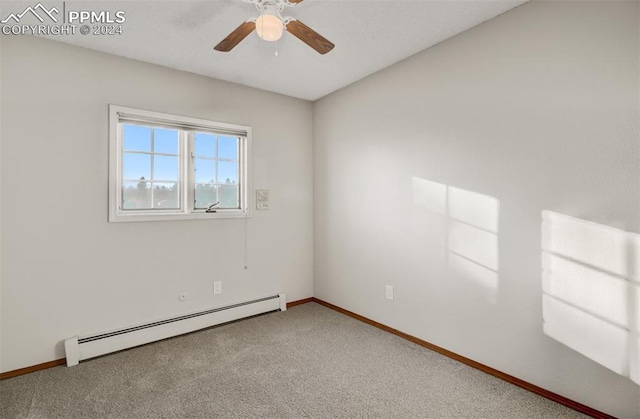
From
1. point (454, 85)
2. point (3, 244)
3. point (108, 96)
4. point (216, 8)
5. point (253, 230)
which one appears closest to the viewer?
point (216, 8)

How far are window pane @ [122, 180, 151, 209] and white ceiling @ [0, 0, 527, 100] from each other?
112 cm

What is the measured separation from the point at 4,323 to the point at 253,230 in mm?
2054

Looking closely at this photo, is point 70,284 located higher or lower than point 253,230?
lower

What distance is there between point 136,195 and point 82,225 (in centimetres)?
48

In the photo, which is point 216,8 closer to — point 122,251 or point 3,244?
point 122,251

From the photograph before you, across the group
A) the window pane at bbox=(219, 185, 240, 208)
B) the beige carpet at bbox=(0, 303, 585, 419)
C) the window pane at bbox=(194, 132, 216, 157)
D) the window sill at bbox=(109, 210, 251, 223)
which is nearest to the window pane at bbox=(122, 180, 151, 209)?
the window sill at bbox=(109, 210, 251, 223)

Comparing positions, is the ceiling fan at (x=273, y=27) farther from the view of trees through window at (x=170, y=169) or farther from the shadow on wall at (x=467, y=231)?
the shadow on wall at (x=467, y=231)

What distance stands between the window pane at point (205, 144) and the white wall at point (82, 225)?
0.67 feet

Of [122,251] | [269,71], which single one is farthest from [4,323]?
[269,71]

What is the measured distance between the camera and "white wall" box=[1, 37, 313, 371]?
226 cm

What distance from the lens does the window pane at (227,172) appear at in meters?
3.31

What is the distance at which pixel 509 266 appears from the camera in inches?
83.8

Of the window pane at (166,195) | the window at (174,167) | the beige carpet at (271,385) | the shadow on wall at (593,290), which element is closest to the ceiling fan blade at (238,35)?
the window at (174,167)

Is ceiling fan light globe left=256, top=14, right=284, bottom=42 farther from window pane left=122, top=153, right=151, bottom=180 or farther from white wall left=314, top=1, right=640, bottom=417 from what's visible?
window pane left=122, top=153, right=151, bottom=180
